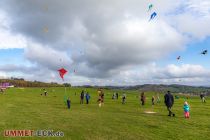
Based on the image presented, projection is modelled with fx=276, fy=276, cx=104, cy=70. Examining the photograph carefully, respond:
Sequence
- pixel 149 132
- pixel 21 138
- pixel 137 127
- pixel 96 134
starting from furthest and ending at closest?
pixel 137 127, pixel 149 132, pixel 96 134, pixel 21 138

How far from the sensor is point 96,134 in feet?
61.5

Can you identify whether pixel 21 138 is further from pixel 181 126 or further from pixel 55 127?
pixel 181 126

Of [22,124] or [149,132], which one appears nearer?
[149,132]

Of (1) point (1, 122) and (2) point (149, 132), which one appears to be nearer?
(2) point (149, 132)

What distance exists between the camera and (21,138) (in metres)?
17.4

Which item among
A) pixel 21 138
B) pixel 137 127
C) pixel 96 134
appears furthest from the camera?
pixel 137 127

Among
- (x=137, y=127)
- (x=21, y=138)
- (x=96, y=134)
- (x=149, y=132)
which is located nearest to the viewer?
(x=21, y=138)

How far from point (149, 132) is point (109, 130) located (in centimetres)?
290

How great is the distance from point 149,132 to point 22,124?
10.0m

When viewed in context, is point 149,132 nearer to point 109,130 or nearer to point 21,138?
point 109,130

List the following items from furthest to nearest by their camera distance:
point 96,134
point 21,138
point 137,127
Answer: point 137,127 → point 96,134 → point 21,138

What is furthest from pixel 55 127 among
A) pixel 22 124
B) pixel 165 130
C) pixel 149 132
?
pixel 165 130

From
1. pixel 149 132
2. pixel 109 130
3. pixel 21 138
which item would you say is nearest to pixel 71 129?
pixel 109 130

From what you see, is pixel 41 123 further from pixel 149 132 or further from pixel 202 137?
pixel 202 137
